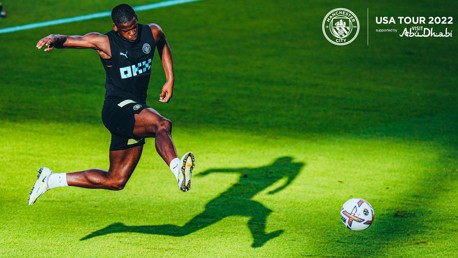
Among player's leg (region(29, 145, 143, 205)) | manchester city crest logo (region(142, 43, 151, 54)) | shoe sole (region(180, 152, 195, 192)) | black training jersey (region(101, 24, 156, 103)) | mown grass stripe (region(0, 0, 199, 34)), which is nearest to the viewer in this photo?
shoe sole (region(180, 152, 195, 192))

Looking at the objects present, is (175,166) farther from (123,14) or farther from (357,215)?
(357,215)

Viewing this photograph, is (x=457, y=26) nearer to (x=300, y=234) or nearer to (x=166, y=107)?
(x=166, y=107)

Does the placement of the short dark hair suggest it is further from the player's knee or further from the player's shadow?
the player's shadow

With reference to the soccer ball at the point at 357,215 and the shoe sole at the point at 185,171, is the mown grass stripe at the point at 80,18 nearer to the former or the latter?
the soccer ball at the point at 357,215

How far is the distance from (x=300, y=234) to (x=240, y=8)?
1318 centimetres

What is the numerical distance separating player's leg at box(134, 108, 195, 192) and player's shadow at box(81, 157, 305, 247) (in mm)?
1512

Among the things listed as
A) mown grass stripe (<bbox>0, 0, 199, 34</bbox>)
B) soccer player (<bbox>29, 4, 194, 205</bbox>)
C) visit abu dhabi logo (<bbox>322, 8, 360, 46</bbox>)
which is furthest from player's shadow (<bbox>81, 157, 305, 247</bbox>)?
mown grass stripe (<bbox>0, 0, 199, 34</bbox>)

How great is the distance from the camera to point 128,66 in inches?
394

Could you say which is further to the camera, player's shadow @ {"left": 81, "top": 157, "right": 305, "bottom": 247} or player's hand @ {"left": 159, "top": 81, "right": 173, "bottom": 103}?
player's shadow @ {"left": 81, "top": 157, "right": 305, "bottom": 247}

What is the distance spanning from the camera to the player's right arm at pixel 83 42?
376 inches

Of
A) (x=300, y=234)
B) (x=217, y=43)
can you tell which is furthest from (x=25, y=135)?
(x=217, y=43)

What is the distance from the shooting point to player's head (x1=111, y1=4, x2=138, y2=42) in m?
9.68

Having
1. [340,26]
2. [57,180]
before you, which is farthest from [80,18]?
[57,180]

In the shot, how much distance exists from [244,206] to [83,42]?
3149 millimetres
